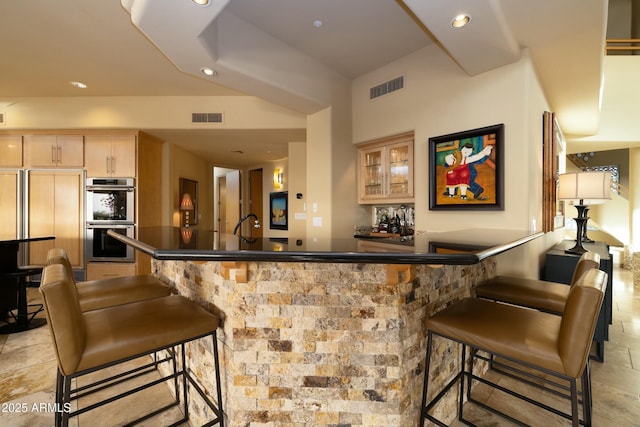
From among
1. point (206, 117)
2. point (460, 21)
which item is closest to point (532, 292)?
point (460, 21)

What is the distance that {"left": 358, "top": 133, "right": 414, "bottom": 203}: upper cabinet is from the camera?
11.8 ft

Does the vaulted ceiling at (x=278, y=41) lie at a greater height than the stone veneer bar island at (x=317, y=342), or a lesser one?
greater

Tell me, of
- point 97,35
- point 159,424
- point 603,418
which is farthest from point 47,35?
point 603,418

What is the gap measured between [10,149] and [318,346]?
5847 millimetres

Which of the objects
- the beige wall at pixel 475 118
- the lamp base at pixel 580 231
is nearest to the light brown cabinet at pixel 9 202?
the beige wall at pixel 475 118

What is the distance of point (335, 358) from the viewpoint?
4.48 ft

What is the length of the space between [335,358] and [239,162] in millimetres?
6458

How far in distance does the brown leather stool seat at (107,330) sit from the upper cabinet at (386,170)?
282 centimetres

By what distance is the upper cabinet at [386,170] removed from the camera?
360cm

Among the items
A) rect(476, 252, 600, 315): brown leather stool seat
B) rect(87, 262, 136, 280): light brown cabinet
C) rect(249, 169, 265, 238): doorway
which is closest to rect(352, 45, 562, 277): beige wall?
rect(476, 252, 600, 315): brown leather stool seat

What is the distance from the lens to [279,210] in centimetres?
670

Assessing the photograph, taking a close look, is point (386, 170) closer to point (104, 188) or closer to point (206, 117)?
point (206, 117)

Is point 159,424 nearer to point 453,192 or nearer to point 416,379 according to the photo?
point 416,379

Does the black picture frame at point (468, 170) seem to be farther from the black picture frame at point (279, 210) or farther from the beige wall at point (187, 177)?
the beige wall at point (187, 177)
